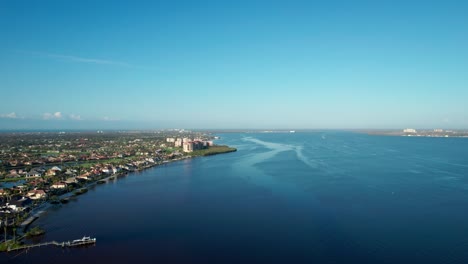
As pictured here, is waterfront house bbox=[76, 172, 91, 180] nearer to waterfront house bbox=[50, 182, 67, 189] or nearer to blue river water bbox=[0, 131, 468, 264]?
blue river water bbox=[0, 131, 468, 264]

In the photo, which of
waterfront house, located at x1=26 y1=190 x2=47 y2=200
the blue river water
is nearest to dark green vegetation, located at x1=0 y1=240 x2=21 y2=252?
the blue river water

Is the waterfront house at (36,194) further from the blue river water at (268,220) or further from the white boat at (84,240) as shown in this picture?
the white boat at (84,240)

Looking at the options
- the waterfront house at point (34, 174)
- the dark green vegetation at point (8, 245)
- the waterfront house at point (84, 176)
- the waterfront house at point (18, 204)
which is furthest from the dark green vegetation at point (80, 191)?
the dark green vegetation at point (8, 245)

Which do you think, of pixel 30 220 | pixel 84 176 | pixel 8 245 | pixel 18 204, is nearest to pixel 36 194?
pixel 18 204

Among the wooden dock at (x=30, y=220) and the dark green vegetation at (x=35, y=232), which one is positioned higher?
the dark green vegetation at (x=35, y=232)

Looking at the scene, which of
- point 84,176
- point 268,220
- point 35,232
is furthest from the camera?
point 84,176

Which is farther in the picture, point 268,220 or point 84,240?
point 268,220

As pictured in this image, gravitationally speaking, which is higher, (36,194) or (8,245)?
(36,194)

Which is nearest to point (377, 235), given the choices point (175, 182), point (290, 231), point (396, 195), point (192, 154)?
point (290, 231)

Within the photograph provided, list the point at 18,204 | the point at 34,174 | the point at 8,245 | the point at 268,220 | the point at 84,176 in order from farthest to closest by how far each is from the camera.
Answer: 1. the point at 34,174
2. the point at 84,176
3. the point at 18,204
4. the point at 268,220
5. the point at 8,245

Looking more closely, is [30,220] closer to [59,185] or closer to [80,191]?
[80,191]
